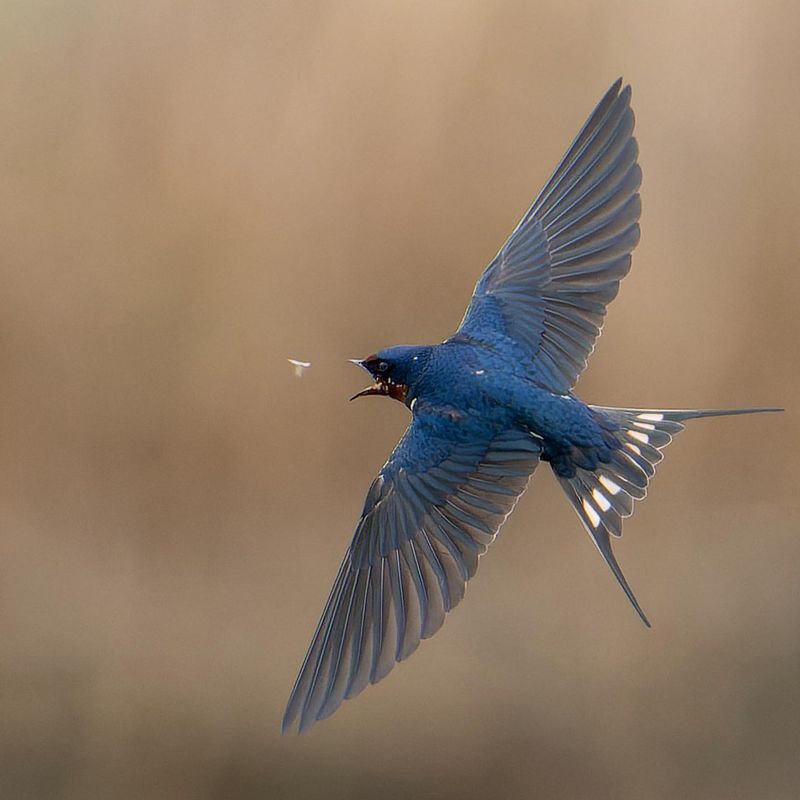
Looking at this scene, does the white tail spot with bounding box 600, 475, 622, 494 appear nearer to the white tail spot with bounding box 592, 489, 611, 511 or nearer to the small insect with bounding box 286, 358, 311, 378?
the white tail spot with bounding box 592, 489, 611, 511

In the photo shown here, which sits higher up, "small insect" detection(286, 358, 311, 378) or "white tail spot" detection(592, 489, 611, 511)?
"small insect" detection(286, 358, 311, 378)

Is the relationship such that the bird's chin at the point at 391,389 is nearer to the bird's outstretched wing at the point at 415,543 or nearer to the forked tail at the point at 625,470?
the bird's outstretched wing at the point at 415,543

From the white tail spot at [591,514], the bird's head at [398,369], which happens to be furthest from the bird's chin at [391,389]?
the white tail spot at [591,514]

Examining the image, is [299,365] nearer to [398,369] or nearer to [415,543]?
[398,369]

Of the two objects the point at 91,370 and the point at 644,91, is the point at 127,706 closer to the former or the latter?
the point at 91,370

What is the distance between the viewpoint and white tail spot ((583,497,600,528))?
1.40 metres

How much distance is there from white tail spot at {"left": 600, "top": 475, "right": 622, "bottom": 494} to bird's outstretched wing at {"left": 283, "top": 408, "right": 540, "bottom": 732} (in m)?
0.08

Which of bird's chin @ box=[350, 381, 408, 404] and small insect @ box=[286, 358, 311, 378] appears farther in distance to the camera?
bird's chin @ box=[350, 381, 408, 404]

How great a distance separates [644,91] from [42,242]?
1.27m

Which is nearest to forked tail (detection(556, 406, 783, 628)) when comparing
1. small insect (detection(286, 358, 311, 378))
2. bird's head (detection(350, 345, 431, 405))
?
bird's head (detection(350, 345, 431, 405))

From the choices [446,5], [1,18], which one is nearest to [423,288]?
[446,5]

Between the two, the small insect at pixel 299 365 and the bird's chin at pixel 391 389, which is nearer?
the small insect at pixel 299 365

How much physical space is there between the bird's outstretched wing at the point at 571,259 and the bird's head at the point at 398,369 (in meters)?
0.12

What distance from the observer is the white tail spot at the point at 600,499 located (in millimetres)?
1415
